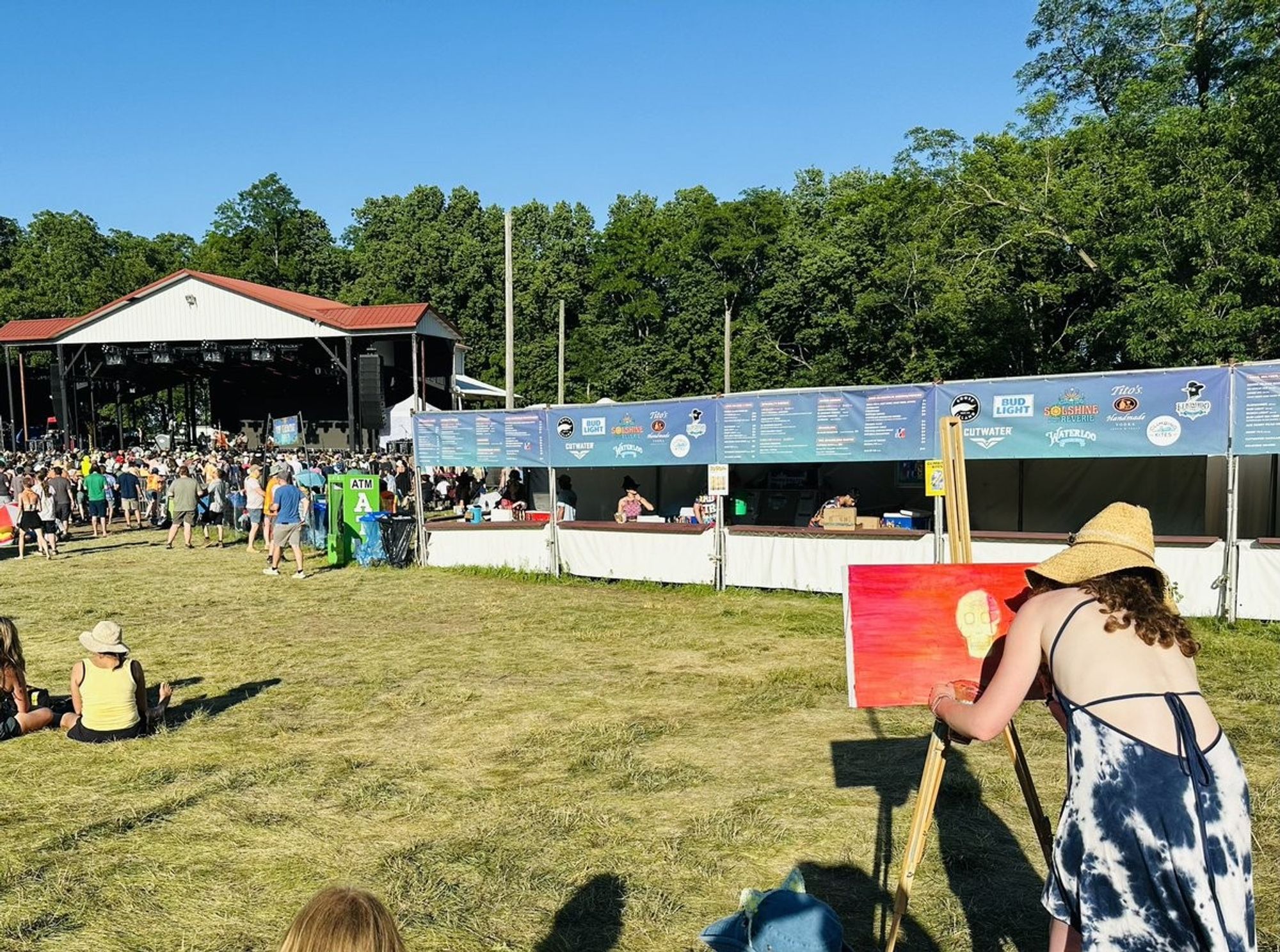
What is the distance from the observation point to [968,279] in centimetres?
2725

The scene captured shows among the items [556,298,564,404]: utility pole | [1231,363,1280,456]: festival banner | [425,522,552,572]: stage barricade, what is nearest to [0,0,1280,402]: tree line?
[556,298,564,404]: utility pole

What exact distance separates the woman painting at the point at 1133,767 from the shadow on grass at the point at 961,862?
1597mm

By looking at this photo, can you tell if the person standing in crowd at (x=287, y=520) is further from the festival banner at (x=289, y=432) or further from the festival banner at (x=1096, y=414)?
the festival banner at (x=289, y=432)

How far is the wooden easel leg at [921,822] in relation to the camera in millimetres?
3396

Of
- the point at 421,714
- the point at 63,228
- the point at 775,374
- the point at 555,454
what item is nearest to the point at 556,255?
the point at 775,374

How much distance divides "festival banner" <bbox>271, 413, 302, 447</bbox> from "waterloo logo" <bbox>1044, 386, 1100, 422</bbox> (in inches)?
1355

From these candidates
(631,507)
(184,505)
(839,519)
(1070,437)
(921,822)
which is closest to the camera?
(921,822)

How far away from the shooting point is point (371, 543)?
15656mm

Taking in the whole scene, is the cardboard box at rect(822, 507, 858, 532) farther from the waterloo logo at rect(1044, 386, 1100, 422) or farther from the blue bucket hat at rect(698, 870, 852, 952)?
the blue bucket hat at rect(698, 870, 852, 952)

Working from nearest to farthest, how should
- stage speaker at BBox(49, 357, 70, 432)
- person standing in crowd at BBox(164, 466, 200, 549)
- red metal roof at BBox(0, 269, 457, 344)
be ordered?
person standing in crowd at BBox(164, 466, 200, 549), red metal roof at BBox(0, 269, 457, 344), stage speaker at BBox(49, 357, 70, 432)

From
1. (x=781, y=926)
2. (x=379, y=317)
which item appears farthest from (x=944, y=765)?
(x=379, y=317)

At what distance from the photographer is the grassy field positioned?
4246 millimetres

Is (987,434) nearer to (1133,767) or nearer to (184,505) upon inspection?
(1133,767)

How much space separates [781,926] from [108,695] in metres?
5.87
